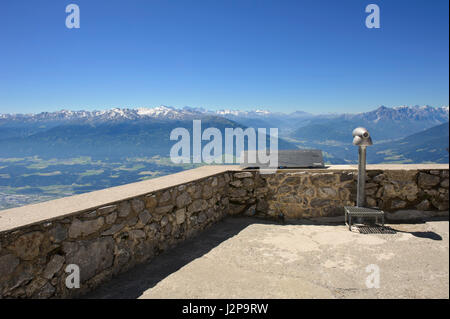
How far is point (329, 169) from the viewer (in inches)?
214

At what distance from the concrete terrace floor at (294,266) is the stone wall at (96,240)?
20 centimetres

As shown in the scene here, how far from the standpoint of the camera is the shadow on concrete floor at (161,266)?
2.85 metres

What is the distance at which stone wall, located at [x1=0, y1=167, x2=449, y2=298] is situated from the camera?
2.32 m

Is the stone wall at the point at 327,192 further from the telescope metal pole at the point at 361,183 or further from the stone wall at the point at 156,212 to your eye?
the telescope metal pole at the point at 361,183

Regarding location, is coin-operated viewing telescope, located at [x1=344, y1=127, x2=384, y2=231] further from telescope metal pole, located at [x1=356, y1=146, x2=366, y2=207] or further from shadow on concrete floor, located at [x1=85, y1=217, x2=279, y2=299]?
shadow on concrete floor, located at [x1=85, y1=217, x2=279, y2=299]

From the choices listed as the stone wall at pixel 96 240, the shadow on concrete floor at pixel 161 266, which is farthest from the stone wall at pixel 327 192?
the stone wall at pixel 96 240

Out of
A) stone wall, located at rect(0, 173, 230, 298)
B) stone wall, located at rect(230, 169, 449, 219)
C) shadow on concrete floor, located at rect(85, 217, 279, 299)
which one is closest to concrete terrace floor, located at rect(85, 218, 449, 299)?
shadow on concrete floor, located at rect(85, 217, 279, 299)

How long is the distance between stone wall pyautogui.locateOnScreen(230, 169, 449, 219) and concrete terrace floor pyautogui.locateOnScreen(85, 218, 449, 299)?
54cm

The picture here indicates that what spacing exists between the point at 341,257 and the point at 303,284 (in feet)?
3.26

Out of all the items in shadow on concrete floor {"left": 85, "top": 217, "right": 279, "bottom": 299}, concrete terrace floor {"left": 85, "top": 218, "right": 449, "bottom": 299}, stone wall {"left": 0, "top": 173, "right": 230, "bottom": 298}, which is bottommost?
shadow on concrete floor {"left": 85, "top": 217, "right": 279, "bottom": 299}
